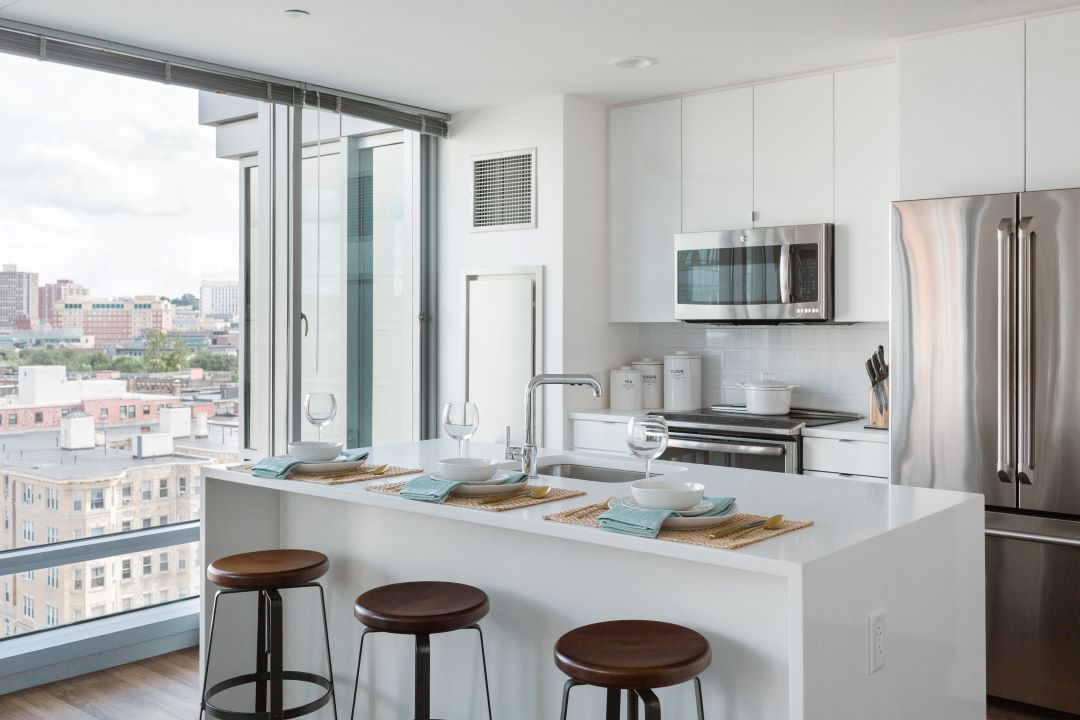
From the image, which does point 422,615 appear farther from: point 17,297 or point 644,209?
point 644,209

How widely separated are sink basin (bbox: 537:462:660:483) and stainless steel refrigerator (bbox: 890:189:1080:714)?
134 centimetres

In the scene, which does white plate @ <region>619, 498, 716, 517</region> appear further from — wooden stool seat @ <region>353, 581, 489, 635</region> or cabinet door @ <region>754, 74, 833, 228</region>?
cabinet door @ <region>754, 74, 833, 228</region>

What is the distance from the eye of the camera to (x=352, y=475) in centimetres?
292

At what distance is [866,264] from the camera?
14.2ft

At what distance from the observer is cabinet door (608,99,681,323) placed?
16.2 feet

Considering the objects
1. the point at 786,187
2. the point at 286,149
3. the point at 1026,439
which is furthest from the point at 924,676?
the point at 286,149

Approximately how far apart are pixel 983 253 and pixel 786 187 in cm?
120

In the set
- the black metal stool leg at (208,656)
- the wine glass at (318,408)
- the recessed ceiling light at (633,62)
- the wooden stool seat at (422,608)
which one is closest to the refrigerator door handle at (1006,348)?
the recessed ceiling light at (633,62)

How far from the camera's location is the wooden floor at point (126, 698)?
136 inches

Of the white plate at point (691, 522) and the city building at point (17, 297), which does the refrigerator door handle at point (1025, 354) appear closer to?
the white plate at point (691, 522)

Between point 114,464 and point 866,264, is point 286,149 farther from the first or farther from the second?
point 866,264

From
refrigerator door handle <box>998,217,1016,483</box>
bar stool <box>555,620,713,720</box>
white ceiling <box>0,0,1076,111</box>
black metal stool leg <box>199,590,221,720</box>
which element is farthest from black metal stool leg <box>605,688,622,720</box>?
white ceiling <box>0,0,1076,111</box>

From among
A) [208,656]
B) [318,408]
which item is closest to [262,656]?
[208,656]

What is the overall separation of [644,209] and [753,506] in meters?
2.91
